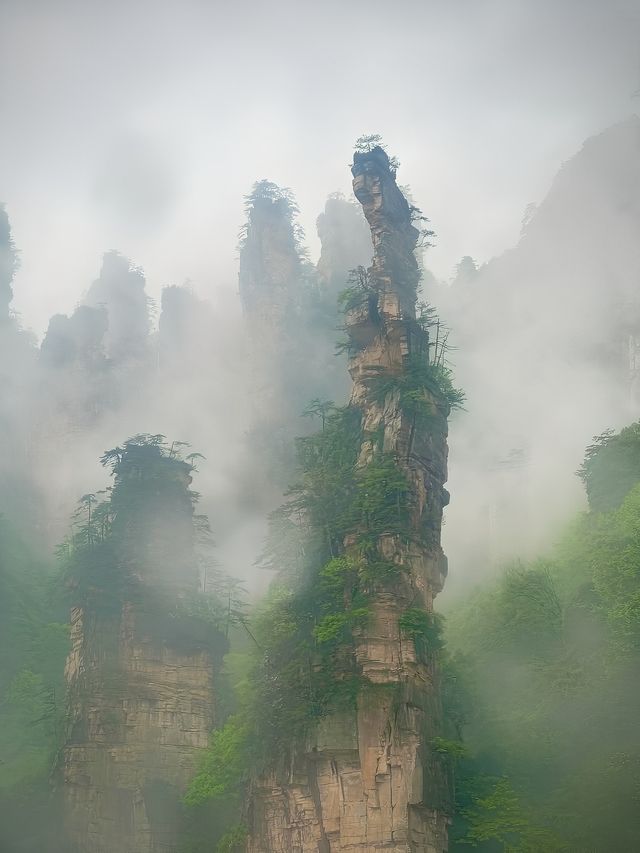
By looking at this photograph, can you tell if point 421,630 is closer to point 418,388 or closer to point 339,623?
point 339,623

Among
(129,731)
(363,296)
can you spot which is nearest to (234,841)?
(129,731)

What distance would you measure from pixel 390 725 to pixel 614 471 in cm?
2280

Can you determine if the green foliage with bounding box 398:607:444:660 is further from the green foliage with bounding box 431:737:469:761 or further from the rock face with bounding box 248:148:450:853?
the green foliage with bounding box 431:737:469:761

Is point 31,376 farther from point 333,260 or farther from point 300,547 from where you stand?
point 300,547

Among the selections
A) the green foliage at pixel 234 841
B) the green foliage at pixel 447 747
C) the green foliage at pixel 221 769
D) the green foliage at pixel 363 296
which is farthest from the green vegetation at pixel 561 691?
the green foliage at pixel 363 296

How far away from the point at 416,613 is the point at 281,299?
4553 cm

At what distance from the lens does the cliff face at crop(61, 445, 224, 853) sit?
Answer: 4966 centimetres

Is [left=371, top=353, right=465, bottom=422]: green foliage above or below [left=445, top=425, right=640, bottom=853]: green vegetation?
above

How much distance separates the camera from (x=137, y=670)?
53.1m

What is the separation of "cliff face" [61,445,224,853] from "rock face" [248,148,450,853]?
10.1 meters

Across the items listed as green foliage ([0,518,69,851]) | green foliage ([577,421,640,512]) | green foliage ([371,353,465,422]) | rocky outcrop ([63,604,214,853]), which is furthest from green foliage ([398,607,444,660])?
green foliage ([0,518,69,851])

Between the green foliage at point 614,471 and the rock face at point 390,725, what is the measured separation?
485 inches

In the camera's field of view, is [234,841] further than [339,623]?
Yes

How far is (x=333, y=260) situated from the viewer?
290 ft
